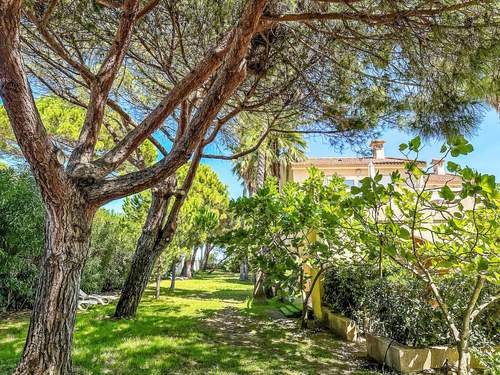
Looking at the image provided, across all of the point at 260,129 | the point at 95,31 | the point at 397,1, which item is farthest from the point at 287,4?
the point at 260,129

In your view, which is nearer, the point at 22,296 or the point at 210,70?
the point at 210,70

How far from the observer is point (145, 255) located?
6508mm

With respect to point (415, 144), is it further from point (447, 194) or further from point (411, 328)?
point (411, 328)

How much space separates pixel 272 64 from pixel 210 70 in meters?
1.48

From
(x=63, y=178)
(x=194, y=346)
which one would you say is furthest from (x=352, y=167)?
(x=63, y=178)

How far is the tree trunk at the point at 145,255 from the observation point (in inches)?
257

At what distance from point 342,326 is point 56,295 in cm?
495

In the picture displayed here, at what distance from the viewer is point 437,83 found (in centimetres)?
418

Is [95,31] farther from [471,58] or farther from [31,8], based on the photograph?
[471,58]

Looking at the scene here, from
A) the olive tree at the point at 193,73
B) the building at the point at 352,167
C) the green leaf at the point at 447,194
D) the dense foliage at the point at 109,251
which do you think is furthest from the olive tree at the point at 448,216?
the building at the point at 352,167

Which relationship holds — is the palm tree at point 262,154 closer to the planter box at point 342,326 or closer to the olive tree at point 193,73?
the olive tree at point 193,73

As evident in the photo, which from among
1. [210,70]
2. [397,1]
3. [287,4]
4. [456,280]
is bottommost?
[456,280]

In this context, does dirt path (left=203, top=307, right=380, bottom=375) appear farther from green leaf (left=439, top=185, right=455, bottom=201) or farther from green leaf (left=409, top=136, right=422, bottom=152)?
green leaf (left=409, top=136, right=422, bottom=152)

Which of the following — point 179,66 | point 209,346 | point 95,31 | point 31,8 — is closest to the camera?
point 31,8
